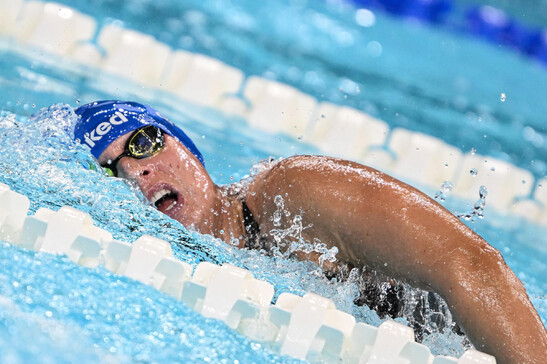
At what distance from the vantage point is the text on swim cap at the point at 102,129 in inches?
77.4

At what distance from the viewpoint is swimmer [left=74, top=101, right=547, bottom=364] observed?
1305mm

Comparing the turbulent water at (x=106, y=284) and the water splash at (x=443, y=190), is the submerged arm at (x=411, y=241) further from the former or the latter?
the water splash at (x=443, y=190)

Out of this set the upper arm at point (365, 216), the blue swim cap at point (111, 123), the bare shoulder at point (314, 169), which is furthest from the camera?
the blue swim cap at point (111, 123)

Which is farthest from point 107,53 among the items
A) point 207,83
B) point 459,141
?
point 459,141

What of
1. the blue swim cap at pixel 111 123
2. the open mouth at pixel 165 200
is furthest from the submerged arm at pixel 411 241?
the blue swim cap at pixel 111 123

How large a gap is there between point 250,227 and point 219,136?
2397 mm

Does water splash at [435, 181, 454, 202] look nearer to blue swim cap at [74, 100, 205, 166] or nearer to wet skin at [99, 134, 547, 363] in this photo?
wet skin at [99, 134, 547, 363]

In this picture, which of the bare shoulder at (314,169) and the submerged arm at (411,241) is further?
the bare shoulder at (314,169)

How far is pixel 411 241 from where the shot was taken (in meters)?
1.44

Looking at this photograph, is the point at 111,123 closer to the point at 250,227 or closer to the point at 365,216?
the point at 250,227

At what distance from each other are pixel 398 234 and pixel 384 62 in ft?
18.4

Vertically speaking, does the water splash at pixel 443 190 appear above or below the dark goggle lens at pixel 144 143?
above

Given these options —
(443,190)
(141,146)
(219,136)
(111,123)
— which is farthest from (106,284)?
(219,136)

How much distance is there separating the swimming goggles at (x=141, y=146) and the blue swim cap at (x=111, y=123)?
38 millimetres
